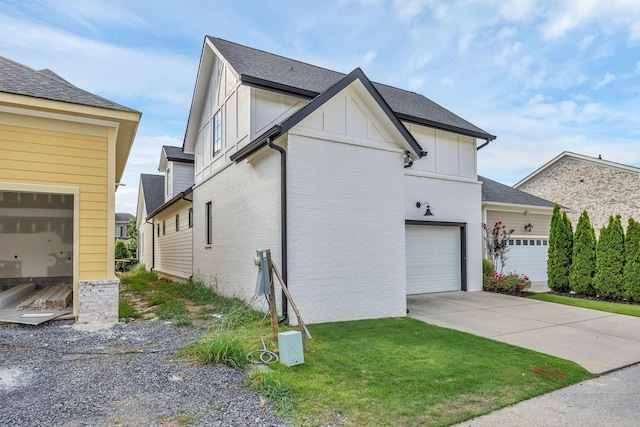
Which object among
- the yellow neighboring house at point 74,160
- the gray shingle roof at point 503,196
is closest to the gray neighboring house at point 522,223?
the gray shingle roof at point 503,196

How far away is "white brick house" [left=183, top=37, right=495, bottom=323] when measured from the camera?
23.4ft

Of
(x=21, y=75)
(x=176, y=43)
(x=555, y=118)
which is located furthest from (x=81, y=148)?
(x=555, y=118)

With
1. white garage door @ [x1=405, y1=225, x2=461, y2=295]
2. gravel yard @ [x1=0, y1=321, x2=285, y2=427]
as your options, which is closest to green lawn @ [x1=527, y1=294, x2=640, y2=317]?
white garage door @ [x1=405, y1=225, x2=461, y2=295]

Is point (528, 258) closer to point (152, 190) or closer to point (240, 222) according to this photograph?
point (240, 222)

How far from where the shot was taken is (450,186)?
1157 centimetres

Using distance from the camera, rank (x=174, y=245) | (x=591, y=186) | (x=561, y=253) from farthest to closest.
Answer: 1. (x=591, y=186)
2. (x=174, y=245)
3. (x=561, y=253)

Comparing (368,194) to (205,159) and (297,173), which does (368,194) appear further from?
(205,159)

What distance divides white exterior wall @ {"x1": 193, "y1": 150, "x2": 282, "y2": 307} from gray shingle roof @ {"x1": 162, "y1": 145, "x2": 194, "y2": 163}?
5877 mm

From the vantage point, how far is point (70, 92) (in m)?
7.07

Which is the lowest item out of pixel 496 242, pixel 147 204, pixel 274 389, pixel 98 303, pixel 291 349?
pixel 274 389

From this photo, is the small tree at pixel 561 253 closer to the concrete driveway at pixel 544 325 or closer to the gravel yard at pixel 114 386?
the concrete driveway at pixel 544 325

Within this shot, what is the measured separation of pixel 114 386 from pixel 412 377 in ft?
10.5

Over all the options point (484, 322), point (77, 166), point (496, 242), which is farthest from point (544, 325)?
point (77, 166)

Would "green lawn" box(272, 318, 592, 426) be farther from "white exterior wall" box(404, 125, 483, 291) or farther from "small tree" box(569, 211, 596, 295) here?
"small tree" box(569, 211, 596, 295)
